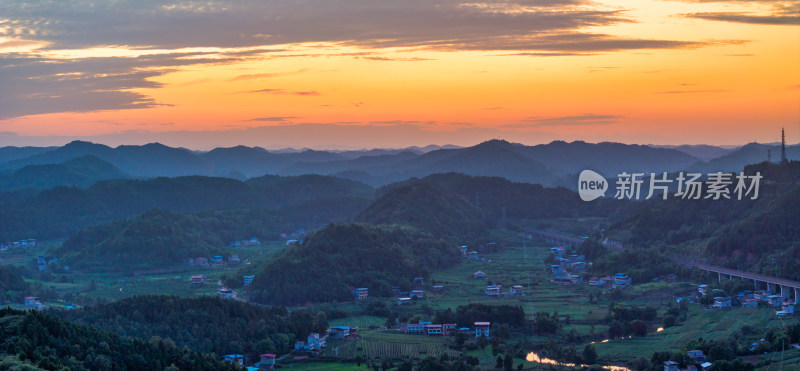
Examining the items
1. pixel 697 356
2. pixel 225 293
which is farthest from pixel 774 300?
pixel 225 293

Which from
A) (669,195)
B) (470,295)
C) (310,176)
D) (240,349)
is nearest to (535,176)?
(310,176)

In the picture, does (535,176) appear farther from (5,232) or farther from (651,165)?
(5,232)

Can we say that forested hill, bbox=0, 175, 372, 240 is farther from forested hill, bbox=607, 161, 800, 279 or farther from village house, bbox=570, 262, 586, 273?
village house, bbox=570, 262, 586, 273

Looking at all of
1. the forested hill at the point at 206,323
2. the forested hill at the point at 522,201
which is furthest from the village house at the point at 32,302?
the forested hill at the point at 522,201

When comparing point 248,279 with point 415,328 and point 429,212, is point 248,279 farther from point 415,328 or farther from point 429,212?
point 429,212

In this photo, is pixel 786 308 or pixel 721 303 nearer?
pixel 786 308

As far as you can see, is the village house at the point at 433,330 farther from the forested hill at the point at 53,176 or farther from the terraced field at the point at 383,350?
the forested hill at the point at 53,176

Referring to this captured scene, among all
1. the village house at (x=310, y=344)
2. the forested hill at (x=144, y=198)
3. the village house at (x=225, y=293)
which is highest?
the forested hill at (x=144, y=198)
